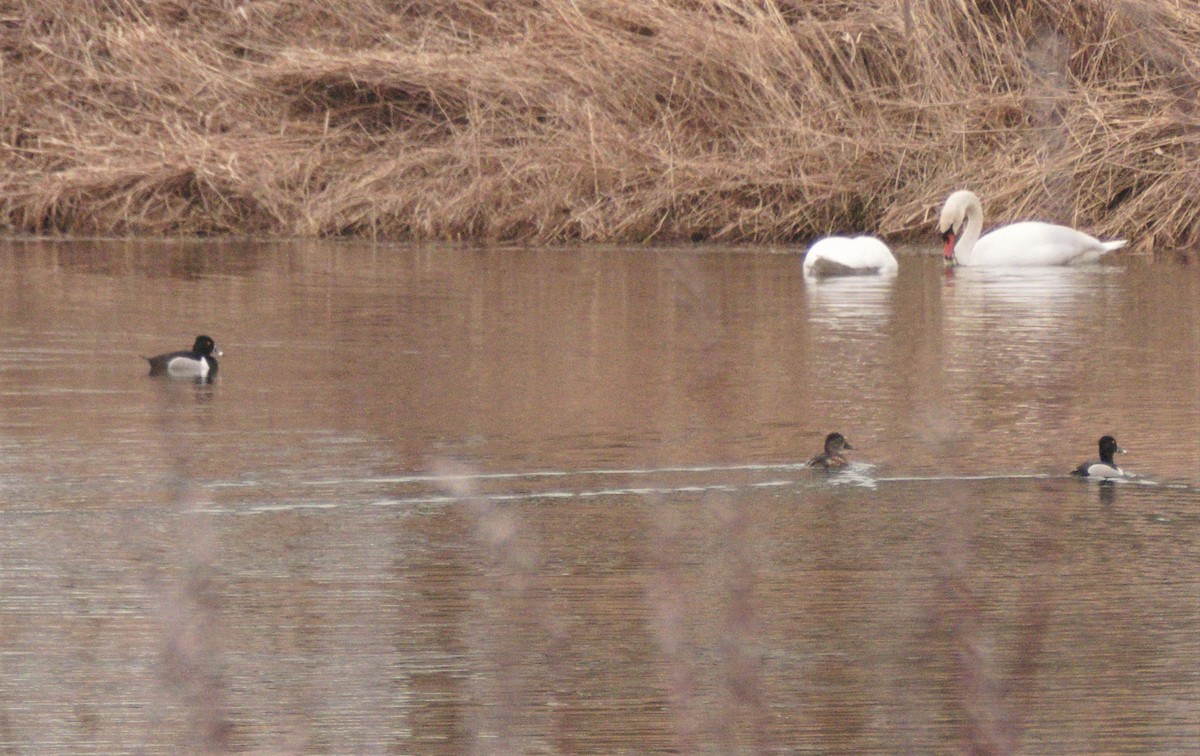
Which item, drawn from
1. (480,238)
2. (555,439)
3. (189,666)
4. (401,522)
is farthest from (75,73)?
(189,666)

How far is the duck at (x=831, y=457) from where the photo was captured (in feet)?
21.2

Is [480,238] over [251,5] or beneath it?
beneath

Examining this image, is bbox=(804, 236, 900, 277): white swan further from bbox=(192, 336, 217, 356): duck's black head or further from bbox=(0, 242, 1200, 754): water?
bbox=(192, 336, 217, 356): duck's black head

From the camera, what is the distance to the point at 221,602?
4.72 meters

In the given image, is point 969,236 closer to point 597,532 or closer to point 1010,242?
point 1010,242

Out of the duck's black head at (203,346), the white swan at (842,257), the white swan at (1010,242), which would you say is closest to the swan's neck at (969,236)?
the white swan at (1010,242)

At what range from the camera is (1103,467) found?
6.28 metres

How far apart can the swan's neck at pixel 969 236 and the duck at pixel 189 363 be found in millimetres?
6982

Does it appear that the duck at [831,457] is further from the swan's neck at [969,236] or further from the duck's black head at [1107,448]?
the swan's neck at [969,236]

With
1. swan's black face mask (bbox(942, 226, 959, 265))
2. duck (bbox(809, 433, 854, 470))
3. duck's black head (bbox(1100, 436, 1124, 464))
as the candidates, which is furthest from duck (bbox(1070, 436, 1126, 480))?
swan's black face mask (bbox(942, 226, 959, 265))

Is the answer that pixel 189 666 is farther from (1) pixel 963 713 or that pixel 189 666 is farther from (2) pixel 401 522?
(2) pixel 401 522

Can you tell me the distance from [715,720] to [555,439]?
337 centimetres

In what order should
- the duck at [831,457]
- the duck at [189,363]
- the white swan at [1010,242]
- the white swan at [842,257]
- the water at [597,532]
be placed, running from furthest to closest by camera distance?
1. the white swan at [1010,242]
2. the white swan at [842,257]
3. the duck at [189,363]
4. the duck at [831,457]
5. the water at [597,532]

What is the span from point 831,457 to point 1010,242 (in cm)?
832
